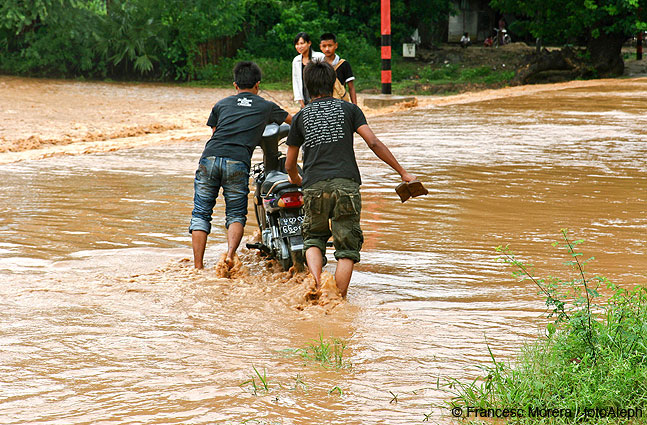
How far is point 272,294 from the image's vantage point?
5336mm

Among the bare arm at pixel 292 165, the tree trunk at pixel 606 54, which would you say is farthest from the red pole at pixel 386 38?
the bare arm at pixel 292 165

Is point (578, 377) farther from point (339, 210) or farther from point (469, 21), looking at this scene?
point (469, 21)

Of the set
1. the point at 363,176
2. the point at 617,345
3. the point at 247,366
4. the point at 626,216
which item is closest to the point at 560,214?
the point at 626,216

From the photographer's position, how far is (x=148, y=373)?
3.85 metres

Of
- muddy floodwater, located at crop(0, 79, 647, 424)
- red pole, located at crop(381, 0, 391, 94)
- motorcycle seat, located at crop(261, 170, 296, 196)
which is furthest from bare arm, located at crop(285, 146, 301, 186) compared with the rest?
red pole, located at crop(381, 0, 391, 94)

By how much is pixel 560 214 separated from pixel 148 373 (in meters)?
4.78

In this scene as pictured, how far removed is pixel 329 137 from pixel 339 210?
484 millimetres

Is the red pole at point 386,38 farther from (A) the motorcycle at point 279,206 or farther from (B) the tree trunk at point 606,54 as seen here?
(A) the motorcycle at point 279,206

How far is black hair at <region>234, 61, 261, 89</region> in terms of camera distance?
5.96m

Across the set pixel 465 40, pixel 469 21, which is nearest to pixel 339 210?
pixel 465 40

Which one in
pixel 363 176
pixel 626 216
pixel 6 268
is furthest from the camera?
pixel 363 176

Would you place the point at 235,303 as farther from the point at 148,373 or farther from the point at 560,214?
the point at 560,214

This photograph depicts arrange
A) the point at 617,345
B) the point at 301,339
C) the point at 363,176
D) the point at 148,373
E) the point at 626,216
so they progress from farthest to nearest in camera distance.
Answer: the point at 363,176 < the point at 626,216 < the point at 301,339 < the point at 148,373 < the point at 617,345

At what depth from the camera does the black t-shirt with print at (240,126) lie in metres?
5.86
